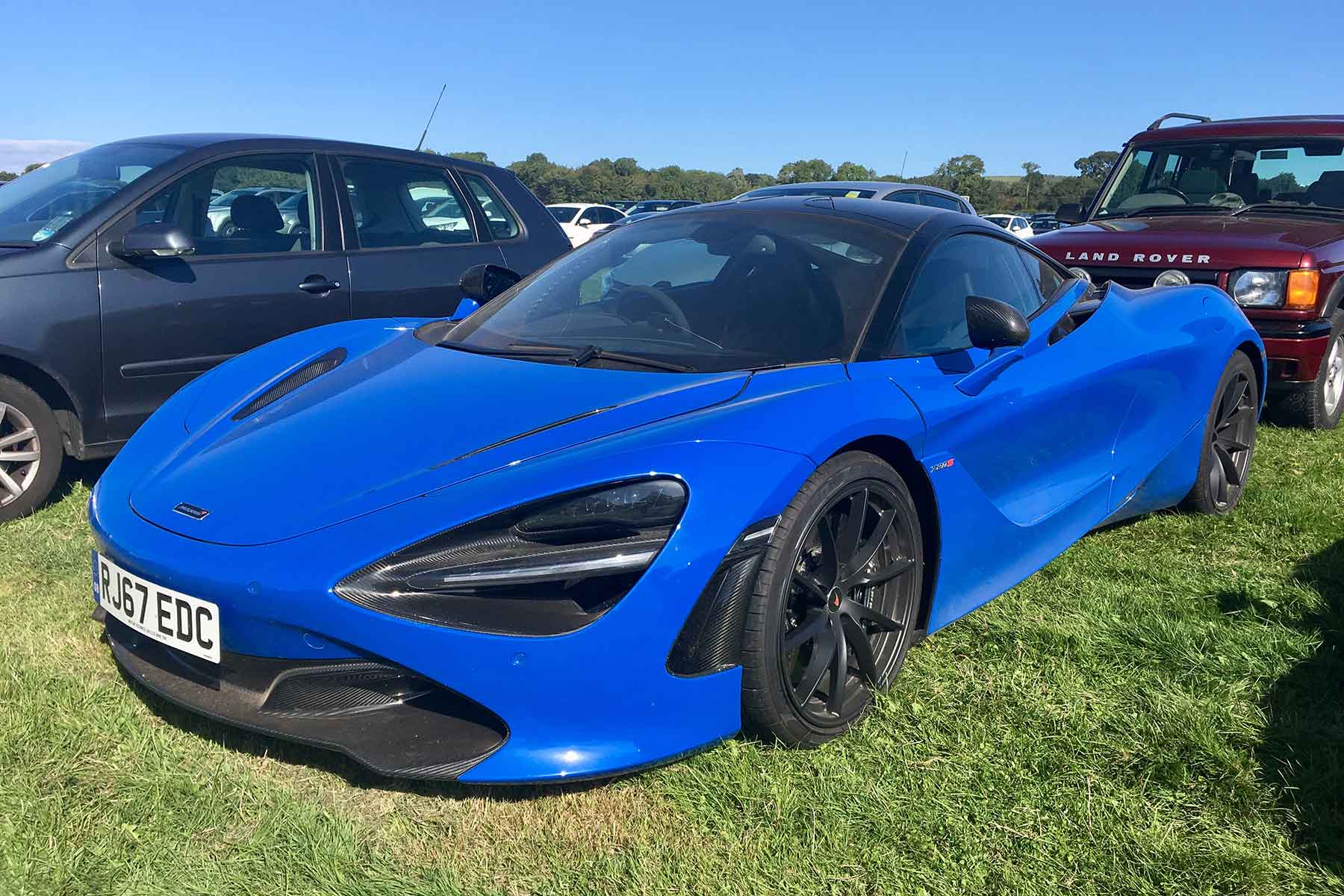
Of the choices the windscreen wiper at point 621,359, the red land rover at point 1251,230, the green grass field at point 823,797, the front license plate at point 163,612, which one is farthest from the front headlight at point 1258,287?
the front license plate at point 163,612

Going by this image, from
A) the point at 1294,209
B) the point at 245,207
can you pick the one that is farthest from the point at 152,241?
the point at 1294,209

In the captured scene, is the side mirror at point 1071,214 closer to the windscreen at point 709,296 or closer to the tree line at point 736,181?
the windscreen at point 709,296

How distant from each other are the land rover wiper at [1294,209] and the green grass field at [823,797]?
4075mm

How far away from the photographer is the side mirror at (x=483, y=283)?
3.93m

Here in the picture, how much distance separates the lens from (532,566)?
2.16 meters

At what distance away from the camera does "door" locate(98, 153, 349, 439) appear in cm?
436

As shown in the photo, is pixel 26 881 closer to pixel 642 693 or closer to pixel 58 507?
pixel 642 693

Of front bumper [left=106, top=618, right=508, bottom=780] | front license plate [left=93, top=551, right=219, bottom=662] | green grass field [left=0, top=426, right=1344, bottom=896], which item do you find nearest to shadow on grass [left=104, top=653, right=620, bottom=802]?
green grass field [left=0, top=426, right=1344, bottom=896]

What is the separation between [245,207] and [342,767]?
124 inches

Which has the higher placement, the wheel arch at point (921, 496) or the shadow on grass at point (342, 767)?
the wheel arch at point (921, 496)

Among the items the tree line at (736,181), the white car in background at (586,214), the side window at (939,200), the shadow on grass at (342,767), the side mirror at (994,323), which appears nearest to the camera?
the shadow on grass at (342,767)

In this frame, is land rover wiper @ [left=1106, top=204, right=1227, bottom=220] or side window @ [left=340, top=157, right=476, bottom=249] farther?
land rover wiper @ [left=1106, top=204, right=1227, bottom=220]

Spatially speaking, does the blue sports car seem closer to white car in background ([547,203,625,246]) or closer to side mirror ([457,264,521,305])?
side mirror ([457,264,521,305])

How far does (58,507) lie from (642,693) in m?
3.17
